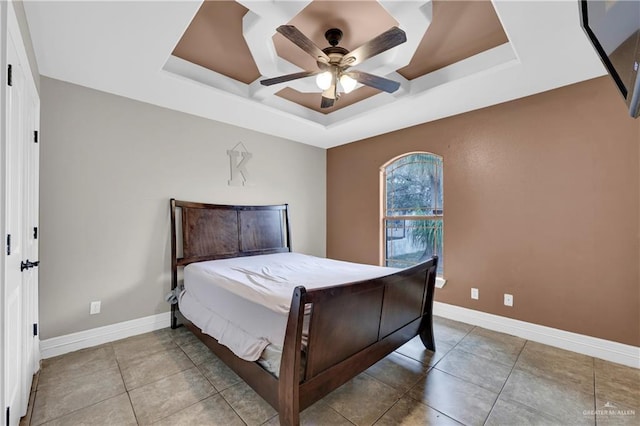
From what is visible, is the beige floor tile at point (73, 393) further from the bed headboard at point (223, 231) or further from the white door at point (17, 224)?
the bed headboard at point (223, 231)

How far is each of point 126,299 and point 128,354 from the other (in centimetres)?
63

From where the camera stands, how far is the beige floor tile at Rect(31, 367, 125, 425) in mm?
1830

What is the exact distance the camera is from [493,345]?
2803 millimetres

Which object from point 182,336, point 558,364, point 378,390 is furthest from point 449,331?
point 182,336

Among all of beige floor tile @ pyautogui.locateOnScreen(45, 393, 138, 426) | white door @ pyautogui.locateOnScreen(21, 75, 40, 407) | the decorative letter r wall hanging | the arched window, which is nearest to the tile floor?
beige floor tile @ pyautogui.locateOnScreen(45, 393, 138, 426)

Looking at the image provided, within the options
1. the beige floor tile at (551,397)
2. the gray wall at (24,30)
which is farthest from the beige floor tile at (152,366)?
the beige floor tile at (551,397)

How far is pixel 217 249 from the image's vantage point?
356 cm

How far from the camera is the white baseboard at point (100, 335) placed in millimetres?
2534

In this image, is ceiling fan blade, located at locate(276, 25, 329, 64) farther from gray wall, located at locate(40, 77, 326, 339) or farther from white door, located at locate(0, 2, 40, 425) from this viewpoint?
gray wall, located at locate(40, 77, 326, 339)

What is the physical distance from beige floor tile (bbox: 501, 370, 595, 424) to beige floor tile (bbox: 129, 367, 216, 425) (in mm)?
2221

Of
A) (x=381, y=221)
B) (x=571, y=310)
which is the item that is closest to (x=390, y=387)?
(x=571, y=310)

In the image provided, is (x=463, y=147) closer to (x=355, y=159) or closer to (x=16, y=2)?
(x=355, y=159)

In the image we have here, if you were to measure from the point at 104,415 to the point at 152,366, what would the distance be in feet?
1.92

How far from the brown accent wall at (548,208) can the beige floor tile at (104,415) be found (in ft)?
11.1
